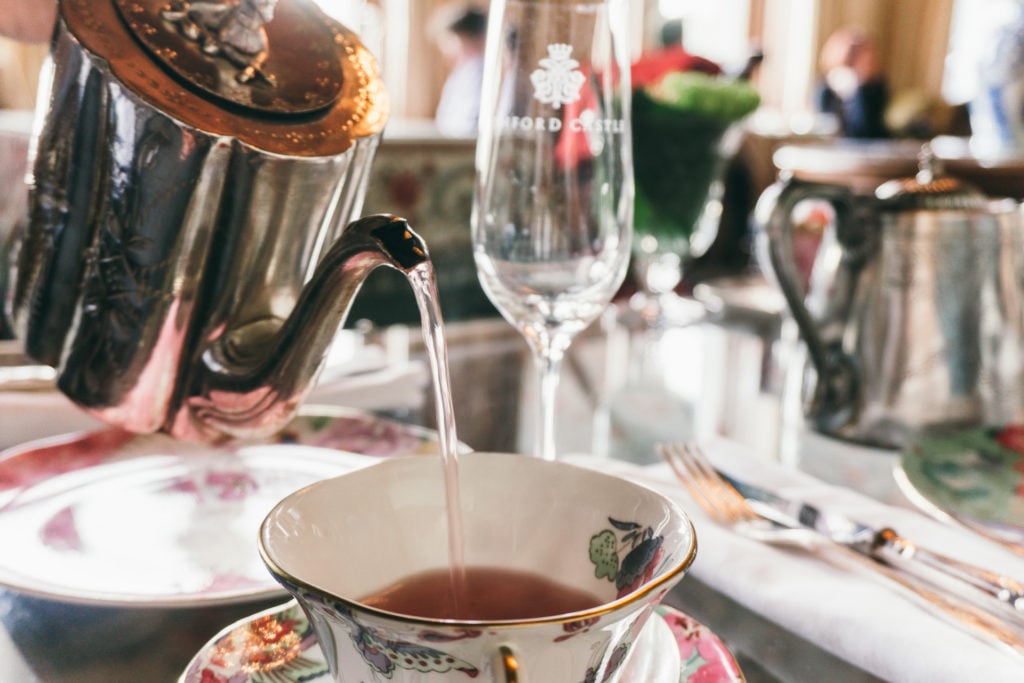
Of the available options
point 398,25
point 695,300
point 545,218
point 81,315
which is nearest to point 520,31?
point 545,218

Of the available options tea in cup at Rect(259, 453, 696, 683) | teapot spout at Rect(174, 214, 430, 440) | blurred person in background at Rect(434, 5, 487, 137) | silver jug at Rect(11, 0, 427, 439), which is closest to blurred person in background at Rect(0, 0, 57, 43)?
silver jug at Rect(11, 0, 427, 439)

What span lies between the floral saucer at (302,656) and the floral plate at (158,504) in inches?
1.2

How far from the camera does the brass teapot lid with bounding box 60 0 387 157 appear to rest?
366mm

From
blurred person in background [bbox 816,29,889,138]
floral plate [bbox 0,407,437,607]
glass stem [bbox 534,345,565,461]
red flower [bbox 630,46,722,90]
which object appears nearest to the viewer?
floral plate [bbox 0,407,437,607]

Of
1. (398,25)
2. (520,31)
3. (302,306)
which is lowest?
(302,306)

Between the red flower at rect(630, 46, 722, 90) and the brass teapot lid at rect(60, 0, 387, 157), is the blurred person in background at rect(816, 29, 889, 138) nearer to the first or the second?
the red flower at rect(630, 46, 722, 90)

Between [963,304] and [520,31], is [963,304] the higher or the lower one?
the lower one

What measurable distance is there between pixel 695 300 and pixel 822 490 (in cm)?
47

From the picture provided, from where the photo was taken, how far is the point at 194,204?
0.37 meters

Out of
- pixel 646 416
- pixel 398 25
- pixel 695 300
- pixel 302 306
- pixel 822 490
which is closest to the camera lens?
pixel 302 306

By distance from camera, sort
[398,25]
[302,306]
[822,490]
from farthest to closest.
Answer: [398,25], [822,490], [302,306]

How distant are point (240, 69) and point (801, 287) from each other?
33 centimetres

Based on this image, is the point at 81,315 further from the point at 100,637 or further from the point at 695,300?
the point at 695,300

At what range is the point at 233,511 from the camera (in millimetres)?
425
